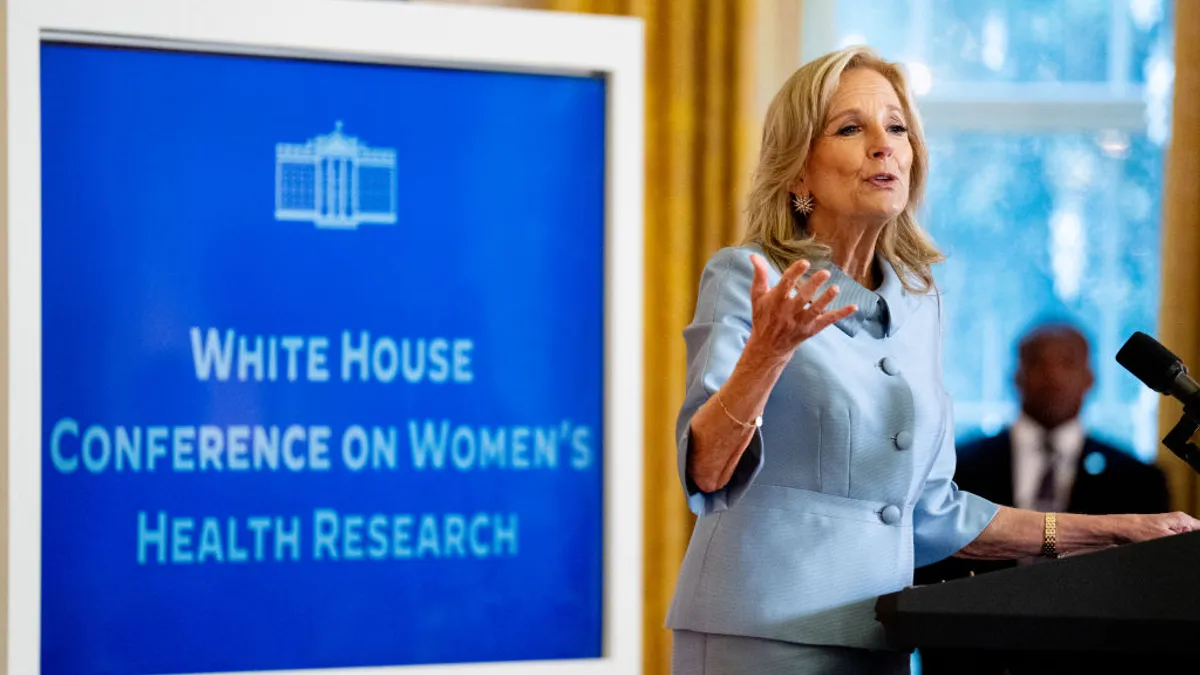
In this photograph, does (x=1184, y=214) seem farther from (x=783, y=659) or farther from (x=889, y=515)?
(x=783, y=659)

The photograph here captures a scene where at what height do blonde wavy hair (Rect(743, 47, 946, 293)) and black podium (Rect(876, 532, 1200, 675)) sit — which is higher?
blonde wavy hair (Rect(743, 47, 946, 293))

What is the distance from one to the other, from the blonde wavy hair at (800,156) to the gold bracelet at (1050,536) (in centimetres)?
34

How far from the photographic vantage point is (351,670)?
2.12 m

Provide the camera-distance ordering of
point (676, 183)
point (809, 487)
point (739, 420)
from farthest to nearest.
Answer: point (676, 183), point (809, 487), point (739, 420)

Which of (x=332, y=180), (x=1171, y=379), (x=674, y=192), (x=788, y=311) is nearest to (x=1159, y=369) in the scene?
(x=1171, y=379)

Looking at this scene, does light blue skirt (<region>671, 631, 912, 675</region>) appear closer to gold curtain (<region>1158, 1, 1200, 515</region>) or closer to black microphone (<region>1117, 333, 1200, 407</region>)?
black microphone (<region>1117, 333, 1200, 407</region>)

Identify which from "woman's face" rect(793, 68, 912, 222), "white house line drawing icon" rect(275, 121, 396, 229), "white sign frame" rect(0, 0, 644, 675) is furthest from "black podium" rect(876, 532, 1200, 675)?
"white house line drawing icon" rect(275, 121, 396, 229)

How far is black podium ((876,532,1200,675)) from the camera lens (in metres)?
1.19

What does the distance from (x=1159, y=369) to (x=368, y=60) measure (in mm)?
1305

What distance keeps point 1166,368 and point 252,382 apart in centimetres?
134

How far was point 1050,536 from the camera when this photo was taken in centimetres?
172

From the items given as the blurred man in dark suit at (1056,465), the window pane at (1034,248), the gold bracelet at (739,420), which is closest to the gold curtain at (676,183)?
the blurred man in dark suit at (1056,465)

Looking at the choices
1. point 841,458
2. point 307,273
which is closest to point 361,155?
point 307,273

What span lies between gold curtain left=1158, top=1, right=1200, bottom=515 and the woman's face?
Result: 274cm
